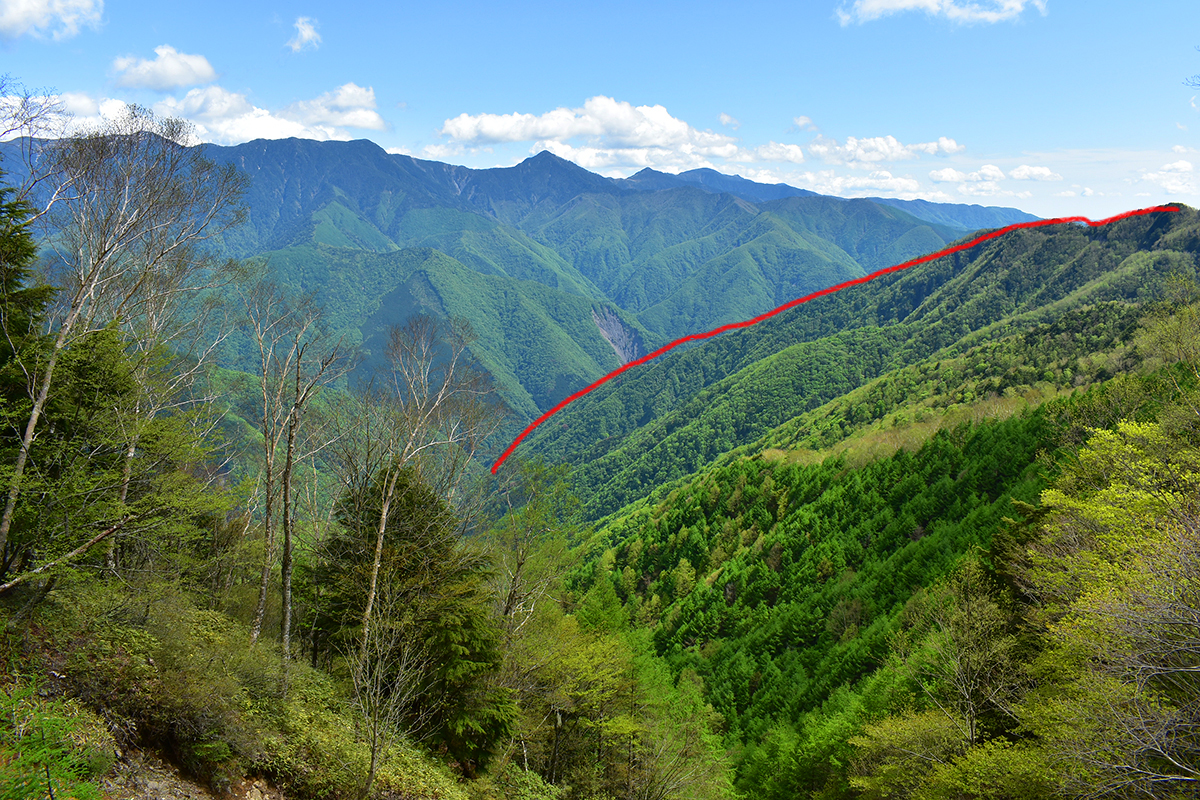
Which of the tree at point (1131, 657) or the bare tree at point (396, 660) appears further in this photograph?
the bare tree at point (396, 660)

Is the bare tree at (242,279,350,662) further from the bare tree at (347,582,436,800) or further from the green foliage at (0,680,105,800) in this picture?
the green foliage at (0,680,105,800)

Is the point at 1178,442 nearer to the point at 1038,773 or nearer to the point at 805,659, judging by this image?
the point at 1038,773

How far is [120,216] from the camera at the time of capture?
16375 mm

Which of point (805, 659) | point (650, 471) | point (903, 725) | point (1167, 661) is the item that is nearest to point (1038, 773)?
point (1167, 661)

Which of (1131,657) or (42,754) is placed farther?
(1131,657)

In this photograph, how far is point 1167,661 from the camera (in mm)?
12742

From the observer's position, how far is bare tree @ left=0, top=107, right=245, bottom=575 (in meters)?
15.1

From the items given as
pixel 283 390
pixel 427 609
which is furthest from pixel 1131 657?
pixel 283 390

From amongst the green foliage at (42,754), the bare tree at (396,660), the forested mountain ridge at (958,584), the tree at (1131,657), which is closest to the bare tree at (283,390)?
the bare tree at (396,660)

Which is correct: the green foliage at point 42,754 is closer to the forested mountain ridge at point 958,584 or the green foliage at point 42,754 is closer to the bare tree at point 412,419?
the bare tree at point 412,419

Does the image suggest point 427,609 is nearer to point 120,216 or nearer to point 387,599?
point 387,599

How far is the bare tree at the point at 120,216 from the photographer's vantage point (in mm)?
15078

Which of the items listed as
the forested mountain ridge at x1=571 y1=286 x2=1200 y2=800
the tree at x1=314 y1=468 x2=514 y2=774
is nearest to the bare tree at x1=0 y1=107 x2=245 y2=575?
the tree at x1=314 y1=468 x2=514 y2=774

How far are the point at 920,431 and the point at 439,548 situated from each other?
7429 cm
